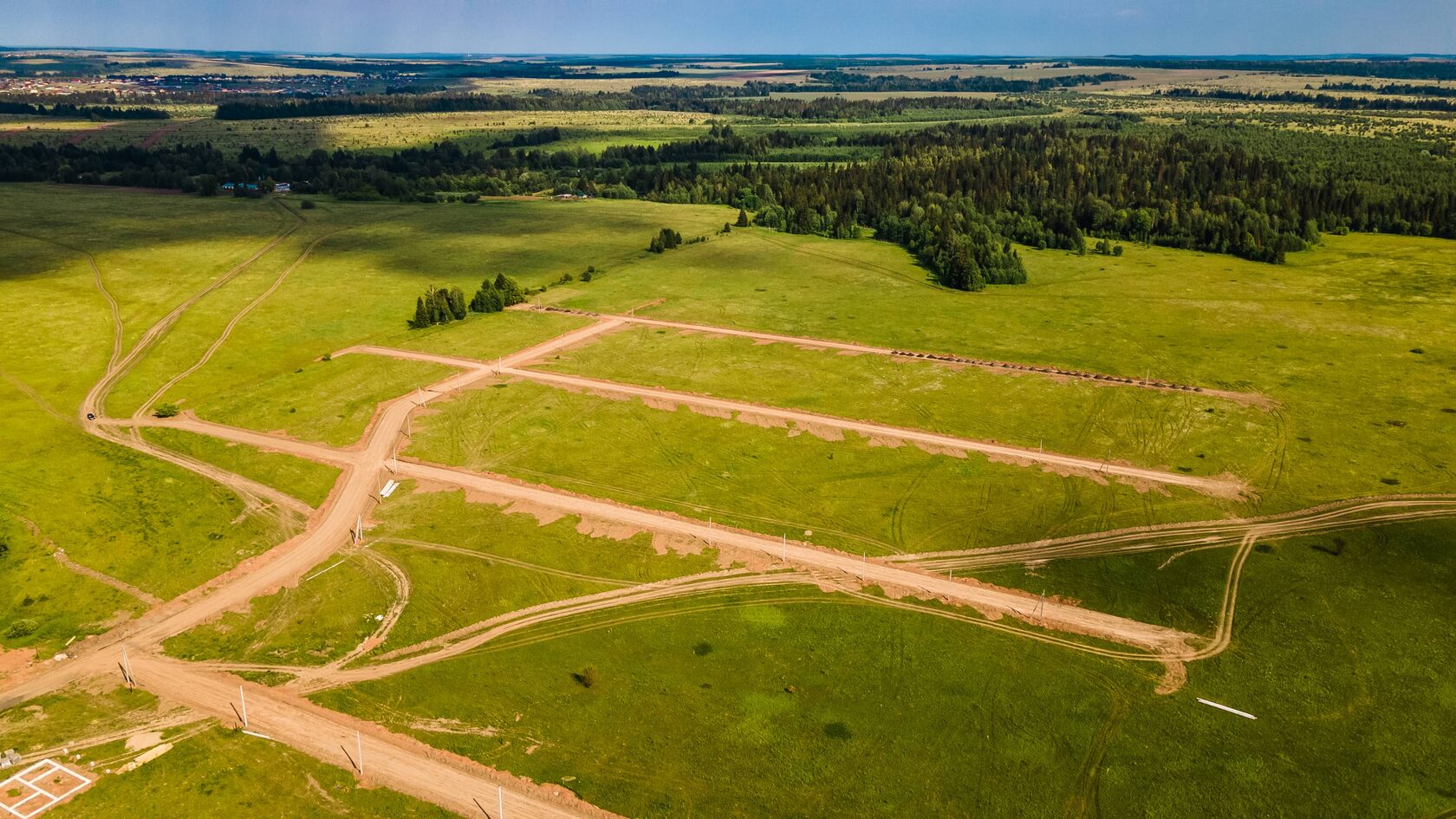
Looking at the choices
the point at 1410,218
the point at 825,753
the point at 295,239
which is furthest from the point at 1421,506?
the point at 295,239

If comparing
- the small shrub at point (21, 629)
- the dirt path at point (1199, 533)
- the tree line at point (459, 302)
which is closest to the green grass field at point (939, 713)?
the dirt path at point (1199, 533)

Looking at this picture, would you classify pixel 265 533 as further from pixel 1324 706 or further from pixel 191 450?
pixel 1324 706

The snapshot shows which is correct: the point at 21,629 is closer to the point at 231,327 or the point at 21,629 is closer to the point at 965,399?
the point at 231,327

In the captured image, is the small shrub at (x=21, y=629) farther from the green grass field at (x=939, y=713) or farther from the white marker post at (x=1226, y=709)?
the white marker post at (x=1226, y=709)

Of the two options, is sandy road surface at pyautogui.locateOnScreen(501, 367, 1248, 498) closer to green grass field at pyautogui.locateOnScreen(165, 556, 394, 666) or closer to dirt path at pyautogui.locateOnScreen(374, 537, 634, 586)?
dirt path at pyautogui.locateOnScreen(374, 537, 634, 586)

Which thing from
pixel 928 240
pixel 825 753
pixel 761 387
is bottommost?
pixel 825 753

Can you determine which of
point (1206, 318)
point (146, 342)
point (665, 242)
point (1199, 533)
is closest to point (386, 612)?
point (1199, 533)

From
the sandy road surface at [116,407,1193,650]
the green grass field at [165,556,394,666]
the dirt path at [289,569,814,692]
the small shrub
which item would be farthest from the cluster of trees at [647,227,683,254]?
the small shrub
